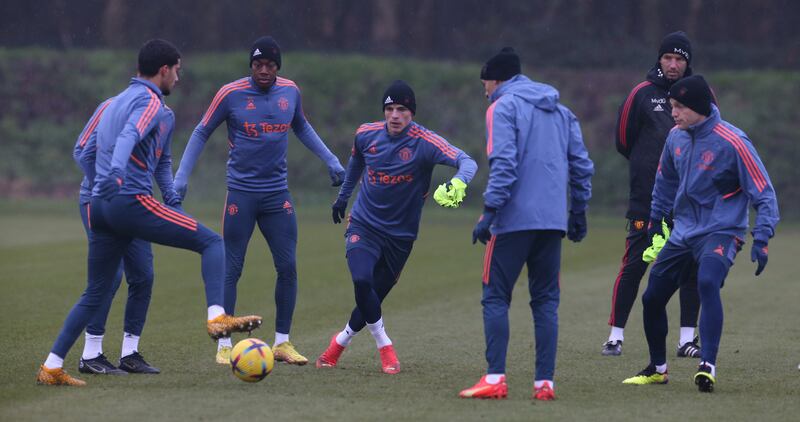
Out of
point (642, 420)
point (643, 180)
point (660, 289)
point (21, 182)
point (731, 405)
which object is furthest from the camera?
point (21, 182)

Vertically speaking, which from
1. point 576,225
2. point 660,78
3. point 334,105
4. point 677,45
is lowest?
point 576,225

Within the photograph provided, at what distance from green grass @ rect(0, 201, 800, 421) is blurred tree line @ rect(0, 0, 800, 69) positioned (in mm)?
15048

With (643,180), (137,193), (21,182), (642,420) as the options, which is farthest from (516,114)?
(21,182)

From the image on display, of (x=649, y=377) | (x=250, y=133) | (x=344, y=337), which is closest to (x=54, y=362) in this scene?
(x=344, y=337)

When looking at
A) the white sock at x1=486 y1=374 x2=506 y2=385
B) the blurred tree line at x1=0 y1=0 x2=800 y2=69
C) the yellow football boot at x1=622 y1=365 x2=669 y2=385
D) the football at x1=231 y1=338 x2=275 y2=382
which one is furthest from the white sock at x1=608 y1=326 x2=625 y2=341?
the blurred tree line at x1=0 y1=0 x2=800 y2=69

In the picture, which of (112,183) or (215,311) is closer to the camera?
(112,183)

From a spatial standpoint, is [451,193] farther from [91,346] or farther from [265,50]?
[91,346]

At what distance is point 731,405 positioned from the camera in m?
7.62

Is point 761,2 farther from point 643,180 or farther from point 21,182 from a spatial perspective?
point 643,180

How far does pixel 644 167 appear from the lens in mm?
10391

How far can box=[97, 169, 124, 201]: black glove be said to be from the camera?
7.69 metres

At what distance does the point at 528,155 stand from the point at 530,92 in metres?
0.39

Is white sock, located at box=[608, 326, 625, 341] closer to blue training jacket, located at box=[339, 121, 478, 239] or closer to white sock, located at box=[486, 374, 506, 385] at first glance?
blue training jacket, located at box=[339, 121, 478, 239]

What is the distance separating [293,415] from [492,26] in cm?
2782
